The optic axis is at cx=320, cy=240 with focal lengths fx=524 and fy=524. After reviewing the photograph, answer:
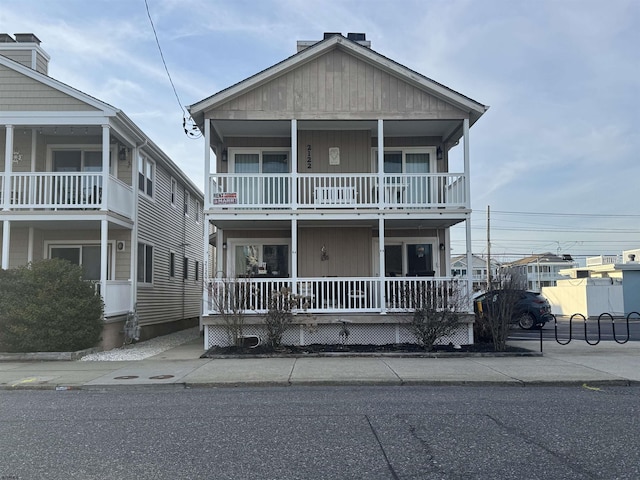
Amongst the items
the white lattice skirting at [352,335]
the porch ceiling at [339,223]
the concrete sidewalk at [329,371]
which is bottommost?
the concrete sidewalk at [329,371]

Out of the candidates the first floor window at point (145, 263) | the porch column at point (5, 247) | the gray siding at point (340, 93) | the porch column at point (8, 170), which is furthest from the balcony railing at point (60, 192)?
the gray siding at point (340, 93)

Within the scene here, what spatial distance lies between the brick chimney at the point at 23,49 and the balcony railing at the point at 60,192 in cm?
378

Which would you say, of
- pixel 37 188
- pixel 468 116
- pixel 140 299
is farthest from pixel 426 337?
pixel 37 188

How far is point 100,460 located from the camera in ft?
16.0

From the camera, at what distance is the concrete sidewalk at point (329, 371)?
885cm

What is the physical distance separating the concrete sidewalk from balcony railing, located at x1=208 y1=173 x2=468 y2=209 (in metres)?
4.08

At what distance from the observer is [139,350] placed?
44.4 ft

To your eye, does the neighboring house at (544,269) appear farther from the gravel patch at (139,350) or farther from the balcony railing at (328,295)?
the gravel patch at (139,350)

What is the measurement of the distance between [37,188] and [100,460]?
11.9 m

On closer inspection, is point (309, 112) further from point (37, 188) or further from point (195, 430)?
point (195, 430)

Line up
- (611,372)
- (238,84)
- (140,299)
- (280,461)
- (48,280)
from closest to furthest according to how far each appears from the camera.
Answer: (280,461) → (611,372) → (48,280) → (238,84) → (140,299)

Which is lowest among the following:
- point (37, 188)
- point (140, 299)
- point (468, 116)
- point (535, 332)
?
point (535, 332)

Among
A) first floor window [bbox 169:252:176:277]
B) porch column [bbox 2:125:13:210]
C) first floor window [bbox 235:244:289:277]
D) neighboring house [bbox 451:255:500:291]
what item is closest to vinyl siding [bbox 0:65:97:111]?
porch column [bbox 2:125:13:210]

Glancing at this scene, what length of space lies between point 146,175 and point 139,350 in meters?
6.25
